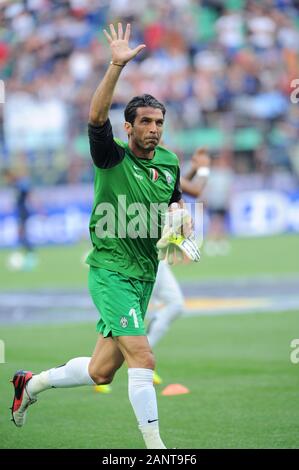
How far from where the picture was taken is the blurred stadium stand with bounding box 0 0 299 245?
27.1m

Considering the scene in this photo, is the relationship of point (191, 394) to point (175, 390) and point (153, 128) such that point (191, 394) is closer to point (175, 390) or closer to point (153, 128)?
point (175, 390)

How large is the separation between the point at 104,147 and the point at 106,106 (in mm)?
321

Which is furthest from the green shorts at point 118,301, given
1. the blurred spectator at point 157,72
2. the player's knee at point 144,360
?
the blurred spectator at point 157,72

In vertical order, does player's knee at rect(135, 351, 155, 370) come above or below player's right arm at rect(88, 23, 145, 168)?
below

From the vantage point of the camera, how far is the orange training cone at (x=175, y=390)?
9.15 meters

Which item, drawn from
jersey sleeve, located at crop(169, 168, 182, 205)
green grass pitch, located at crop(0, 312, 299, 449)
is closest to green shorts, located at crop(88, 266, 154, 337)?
jersey sleeve, located at crop(169, 168, 182, 205)

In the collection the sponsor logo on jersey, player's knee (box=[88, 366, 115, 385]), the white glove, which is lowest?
player's knee (box=[88, 366, 115, 385])

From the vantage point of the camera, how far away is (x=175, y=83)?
2981 centimetres

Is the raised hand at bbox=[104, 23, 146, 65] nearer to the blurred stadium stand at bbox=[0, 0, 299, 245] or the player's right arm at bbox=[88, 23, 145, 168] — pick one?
the player's right arm at bbox=[88, 23, 145, 168]

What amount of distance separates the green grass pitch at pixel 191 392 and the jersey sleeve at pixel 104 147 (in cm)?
203

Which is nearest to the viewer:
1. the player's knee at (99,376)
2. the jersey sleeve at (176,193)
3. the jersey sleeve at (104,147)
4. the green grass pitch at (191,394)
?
the jersey sleeve at (104,147)

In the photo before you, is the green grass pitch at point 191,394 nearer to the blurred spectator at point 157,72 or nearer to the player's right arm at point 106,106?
the player's right arm at point 106,106

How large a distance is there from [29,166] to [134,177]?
67.3 ft

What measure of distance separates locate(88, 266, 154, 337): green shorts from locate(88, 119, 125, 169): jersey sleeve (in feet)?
2.49
